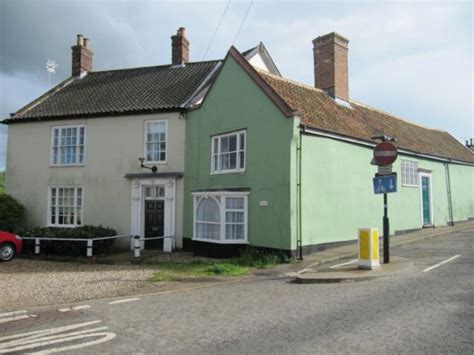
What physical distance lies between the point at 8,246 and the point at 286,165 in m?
10.7

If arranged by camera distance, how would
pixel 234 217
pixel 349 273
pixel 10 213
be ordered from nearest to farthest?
pixel 349 273, pixel 234 217, pixel 10 213

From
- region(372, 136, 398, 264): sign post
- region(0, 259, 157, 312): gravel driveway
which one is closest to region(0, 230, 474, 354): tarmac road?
region(0, 259, 157, 312): gravel driveway

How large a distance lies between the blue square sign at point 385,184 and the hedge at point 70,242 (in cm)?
1116

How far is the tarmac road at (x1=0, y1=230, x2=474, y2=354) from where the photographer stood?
5223mm

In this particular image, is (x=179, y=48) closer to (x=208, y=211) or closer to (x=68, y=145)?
(x=68, y=145)

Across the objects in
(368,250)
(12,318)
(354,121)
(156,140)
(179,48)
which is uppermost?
(179,48)

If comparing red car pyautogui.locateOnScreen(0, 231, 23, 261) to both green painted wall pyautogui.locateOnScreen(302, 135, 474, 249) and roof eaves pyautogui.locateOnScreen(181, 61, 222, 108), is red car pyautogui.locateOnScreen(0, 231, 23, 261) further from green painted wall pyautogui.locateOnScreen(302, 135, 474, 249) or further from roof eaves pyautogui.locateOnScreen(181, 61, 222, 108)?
green painted wall pyautogui.locateOnScreen(302, 135, 474, 249)

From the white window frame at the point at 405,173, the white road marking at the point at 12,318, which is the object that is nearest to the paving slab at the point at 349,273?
the white road marking at the point at 12,318

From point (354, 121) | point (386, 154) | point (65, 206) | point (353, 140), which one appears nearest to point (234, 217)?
point (353, 140)

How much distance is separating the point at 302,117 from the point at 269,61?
891 centimetres

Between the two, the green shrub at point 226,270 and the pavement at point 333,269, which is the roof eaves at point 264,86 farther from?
the green shrub at point 226,270

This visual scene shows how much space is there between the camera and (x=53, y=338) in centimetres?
592

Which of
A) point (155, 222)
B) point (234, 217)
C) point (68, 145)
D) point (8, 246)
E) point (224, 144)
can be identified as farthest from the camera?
point (68, 145)

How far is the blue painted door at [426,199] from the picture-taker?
19641mm
